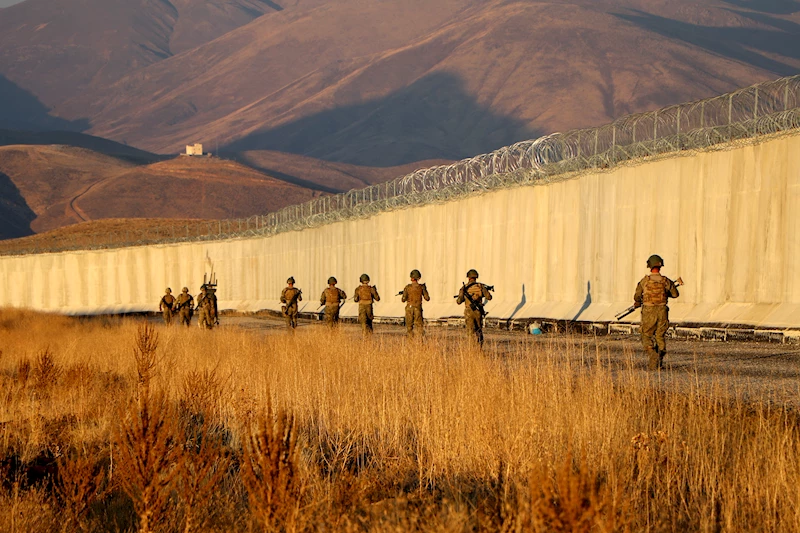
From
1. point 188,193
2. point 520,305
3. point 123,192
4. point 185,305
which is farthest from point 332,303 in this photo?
point 188,193

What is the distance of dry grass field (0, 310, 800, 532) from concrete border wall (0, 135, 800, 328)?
33.8 ft

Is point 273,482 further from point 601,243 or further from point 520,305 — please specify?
point 520,305

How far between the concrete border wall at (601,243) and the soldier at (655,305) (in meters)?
6.66

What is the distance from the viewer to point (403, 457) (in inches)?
377

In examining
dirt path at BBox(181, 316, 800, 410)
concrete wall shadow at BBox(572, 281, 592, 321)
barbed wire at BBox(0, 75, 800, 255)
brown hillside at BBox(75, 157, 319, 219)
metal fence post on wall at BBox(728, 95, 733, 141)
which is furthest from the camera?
brown hillside at BBox(75, 157, 319, 219)

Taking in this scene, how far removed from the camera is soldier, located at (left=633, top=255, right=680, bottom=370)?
15.3m

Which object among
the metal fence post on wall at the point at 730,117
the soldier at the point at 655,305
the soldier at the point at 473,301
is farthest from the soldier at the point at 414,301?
the metal fence post on wall at the point at 730,117

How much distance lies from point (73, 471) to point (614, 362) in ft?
34.5

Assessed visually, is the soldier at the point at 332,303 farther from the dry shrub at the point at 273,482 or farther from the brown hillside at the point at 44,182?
the brown hillside at the point at 44,182

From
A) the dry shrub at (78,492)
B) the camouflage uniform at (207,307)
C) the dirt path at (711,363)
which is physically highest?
the camouflage uniform at (207,307)

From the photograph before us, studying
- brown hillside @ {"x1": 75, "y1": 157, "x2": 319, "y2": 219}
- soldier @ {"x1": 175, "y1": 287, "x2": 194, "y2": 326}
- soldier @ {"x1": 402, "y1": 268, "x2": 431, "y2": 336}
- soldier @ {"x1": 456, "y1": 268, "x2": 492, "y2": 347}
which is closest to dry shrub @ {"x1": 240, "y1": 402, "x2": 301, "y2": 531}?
soldier @ {"x1": 456, "y1": 268, "x2": 492, "y2": 347}

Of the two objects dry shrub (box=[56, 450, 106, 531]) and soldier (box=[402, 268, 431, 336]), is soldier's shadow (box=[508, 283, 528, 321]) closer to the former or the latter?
soldier (box=[402, 268, 431, 336])

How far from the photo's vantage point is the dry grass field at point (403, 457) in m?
6.96

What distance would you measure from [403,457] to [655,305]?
690 cm
